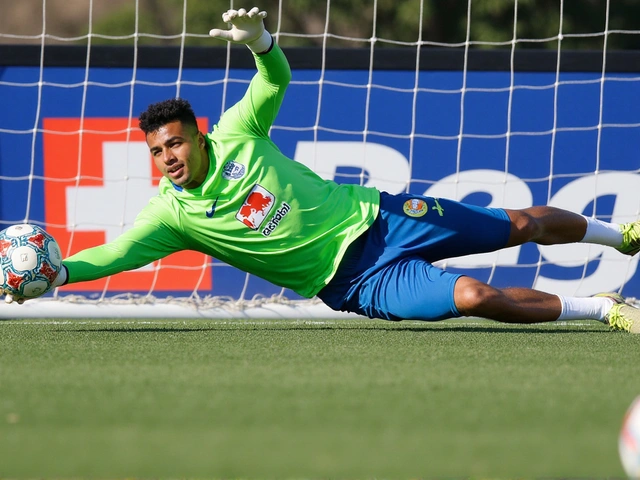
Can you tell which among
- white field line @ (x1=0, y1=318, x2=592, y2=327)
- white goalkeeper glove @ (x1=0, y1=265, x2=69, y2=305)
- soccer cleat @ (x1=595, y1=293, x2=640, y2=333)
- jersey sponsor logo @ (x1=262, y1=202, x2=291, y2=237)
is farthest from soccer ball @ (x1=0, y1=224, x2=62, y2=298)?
soccer cleat @ (x1=595, y1=293, x2=640, y2=333)

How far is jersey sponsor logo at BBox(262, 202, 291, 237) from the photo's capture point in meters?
4.92

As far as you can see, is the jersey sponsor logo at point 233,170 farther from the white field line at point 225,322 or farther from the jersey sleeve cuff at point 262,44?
the white field line at point 225,322

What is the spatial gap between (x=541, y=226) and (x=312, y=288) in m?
1.18

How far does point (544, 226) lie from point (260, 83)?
157 cm

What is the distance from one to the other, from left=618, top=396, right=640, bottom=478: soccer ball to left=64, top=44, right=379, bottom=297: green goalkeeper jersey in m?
2.76

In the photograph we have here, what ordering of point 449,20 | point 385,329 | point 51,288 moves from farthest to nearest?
1. point 449,20
2. point 385,329
3. point 51,288

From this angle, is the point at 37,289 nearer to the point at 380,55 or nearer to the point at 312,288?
the point at 312,288

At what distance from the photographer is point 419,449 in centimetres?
253

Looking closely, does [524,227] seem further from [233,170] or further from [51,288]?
[51,288]

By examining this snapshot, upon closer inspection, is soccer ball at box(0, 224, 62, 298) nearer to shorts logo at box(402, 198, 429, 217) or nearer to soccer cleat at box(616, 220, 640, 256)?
shorts logo at box(402, 198, 429, 217)

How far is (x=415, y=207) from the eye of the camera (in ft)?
16.6

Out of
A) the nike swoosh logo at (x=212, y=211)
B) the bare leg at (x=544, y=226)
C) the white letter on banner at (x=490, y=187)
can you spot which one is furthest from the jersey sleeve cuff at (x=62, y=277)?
the white letter on banner at (x=490, y=187)

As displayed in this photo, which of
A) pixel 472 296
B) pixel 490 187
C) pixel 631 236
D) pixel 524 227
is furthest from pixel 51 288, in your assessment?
pixel 490 187

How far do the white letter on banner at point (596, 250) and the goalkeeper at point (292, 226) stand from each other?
6.43 ft
